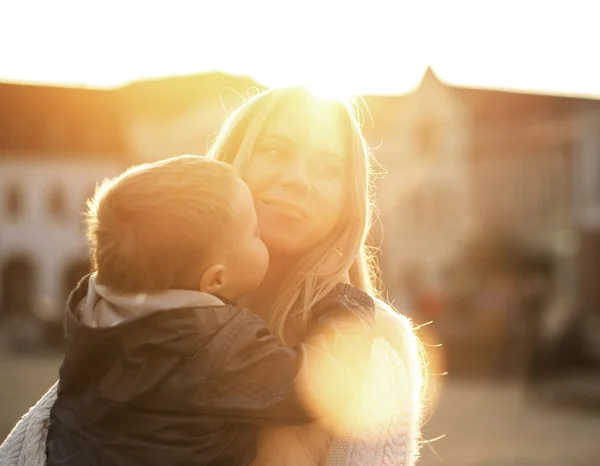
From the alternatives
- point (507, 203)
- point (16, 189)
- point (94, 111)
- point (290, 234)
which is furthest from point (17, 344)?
point (290, 234)

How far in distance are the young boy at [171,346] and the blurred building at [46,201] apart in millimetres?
44963

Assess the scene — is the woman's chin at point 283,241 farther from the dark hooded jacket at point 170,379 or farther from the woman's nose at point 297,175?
the dark hooded jacket at point 170,379

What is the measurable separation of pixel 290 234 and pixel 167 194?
51 centimetres

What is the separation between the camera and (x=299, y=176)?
2.72 meters

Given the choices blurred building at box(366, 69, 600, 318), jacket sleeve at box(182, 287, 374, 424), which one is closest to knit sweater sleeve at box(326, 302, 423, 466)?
jacket sleeve at box(182, 287, 374, 424)

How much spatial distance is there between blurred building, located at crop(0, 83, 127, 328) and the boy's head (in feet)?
148

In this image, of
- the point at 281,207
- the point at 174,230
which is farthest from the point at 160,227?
the point at 281,207

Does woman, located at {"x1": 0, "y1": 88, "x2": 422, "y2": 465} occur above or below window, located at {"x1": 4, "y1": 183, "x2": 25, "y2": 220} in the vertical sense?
above

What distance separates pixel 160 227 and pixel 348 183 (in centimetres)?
74

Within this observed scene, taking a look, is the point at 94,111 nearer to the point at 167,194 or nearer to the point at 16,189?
the point at 16,189

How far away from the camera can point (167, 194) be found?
2.32 m

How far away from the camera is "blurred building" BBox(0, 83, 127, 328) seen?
47031 mm

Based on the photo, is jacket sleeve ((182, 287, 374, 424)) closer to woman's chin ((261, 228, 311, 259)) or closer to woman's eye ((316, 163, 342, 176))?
woman's chin ((261, 228, 311, 259))

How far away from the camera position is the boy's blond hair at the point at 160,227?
7.54 ft
